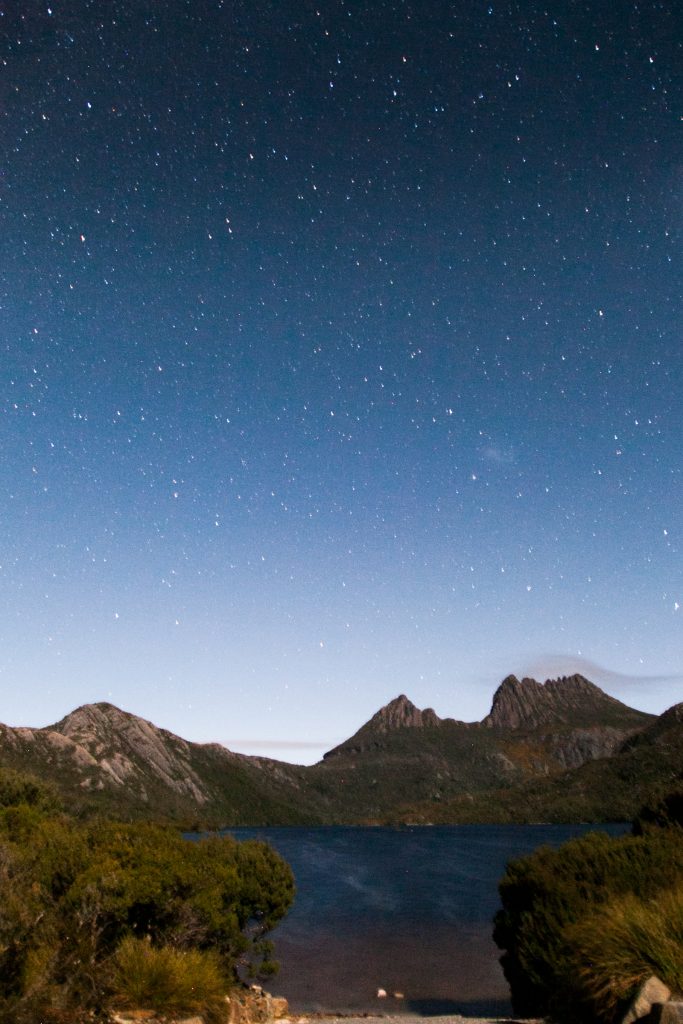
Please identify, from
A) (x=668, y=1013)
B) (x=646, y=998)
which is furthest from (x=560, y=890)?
(x=668, y=1013)

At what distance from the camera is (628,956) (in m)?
9.15

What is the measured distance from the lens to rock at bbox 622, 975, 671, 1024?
26.2 feet

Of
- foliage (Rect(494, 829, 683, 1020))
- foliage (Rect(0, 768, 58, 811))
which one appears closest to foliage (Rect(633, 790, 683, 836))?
foliage (Rect(494, 829, 683, 1020))

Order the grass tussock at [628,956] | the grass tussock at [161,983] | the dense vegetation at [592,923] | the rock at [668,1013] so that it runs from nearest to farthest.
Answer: the rock at [668,1013], the grass tussock at [628,956], the dense vegetation at [592,923], the grass tussock at [161,983]

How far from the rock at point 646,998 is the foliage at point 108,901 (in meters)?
6.73

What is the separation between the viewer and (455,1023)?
1591cm

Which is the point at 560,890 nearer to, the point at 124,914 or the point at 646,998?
the point at 124,914

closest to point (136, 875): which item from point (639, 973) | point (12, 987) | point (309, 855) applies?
point (12, 987)

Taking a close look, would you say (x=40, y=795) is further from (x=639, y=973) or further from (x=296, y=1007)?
(x=639, y=973)

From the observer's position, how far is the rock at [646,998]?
7980 millimetres

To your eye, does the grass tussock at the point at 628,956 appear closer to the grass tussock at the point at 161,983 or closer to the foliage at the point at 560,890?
the foliage at the point at 560,890

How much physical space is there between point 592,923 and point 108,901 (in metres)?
9.11

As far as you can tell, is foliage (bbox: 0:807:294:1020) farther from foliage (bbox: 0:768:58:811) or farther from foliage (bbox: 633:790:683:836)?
foliage (bbox: 633:790:683:836)

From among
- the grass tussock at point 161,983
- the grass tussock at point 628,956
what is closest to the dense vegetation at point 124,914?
the grass tussock at point 161,983
